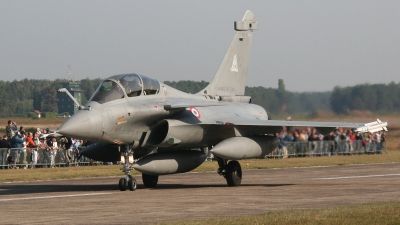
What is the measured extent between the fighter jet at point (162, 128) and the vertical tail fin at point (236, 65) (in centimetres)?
85

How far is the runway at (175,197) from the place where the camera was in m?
11.6

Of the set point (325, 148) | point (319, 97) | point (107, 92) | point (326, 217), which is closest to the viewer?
point (326, 217)

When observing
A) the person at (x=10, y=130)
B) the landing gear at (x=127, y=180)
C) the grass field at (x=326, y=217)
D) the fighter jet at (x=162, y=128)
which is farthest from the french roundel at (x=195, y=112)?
the person at (x=10, y=130)

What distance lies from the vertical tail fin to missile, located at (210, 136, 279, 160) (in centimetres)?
276

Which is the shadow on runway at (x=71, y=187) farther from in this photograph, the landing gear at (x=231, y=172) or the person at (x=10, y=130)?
the person at (x=10, y=130)

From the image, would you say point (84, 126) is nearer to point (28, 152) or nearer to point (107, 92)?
point (107, 92)

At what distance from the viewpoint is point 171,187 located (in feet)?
60.8

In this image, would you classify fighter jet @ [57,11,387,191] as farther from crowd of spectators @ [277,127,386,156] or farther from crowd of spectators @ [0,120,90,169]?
crowd of spectators @ [277,127,386,156]

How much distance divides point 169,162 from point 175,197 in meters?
2.19

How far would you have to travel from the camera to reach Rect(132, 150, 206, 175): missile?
1647 centimetres

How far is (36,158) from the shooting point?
2736 cm

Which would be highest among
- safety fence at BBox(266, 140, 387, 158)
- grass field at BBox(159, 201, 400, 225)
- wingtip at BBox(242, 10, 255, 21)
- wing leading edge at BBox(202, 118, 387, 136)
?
wingtip at BBox(242, 10, 255, 21)

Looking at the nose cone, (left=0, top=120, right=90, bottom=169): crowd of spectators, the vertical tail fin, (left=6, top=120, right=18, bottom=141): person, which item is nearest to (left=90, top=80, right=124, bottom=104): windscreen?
the nose cone

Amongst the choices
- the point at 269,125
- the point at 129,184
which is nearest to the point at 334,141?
the point at 269,125
